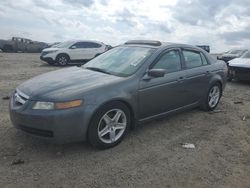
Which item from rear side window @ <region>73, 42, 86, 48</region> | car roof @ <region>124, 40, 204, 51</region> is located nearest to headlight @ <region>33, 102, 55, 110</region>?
car roof @ <region>124, 40, 204, 51</region>

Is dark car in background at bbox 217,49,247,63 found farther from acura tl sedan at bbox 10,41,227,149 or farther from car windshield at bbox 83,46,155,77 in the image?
car windshield at bbox 83,46,155,77

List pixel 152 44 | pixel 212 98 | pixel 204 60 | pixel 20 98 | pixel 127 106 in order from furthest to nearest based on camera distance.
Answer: pixel 212 98
pixel 204 60
pixel 152 44
pixel 127 106
pixel 20 98

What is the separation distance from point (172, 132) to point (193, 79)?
4.13 ft

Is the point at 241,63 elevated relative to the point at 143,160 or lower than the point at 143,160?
elevated

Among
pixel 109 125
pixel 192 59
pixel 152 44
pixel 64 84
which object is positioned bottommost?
pixel 109 125

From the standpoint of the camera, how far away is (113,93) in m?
4.81

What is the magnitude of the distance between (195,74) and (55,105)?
318cm

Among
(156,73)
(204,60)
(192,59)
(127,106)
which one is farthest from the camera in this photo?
(204,60)

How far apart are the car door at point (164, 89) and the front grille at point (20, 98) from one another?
1.74 metres

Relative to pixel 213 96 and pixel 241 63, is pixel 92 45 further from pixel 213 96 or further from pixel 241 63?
pixel 213 96

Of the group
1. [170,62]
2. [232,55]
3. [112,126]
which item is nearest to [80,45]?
[232,55]

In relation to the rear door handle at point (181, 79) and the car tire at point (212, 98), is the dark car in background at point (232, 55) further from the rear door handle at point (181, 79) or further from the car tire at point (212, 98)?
the rear door handle at point (181, 79)

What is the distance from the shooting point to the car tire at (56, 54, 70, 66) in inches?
732

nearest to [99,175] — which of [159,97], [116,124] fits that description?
[116,124]
